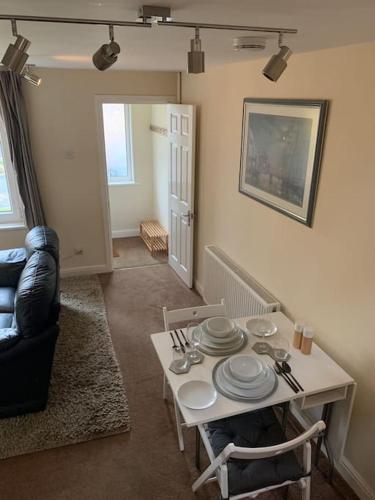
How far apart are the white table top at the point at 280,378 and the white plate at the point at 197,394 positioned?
0.02 metres

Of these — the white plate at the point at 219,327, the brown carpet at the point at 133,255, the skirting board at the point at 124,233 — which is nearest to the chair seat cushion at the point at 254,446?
the white plate at the point at 219,327

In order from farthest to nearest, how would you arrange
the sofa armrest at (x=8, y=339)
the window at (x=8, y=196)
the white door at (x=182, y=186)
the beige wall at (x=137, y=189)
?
the beige wall at (x=137, y=189) < the window at (x=8, y=196) < the white door at (x=182, y=186) < the sofa armrest at (x=8, y=339)

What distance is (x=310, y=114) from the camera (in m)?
2.30

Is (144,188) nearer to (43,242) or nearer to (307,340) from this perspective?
(43,242)

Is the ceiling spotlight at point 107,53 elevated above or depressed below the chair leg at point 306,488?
above

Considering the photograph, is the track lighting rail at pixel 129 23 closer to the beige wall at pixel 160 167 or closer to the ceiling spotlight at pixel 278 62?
the ceiling spotlight at pixel 278 62

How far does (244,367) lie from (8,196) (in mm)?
4004

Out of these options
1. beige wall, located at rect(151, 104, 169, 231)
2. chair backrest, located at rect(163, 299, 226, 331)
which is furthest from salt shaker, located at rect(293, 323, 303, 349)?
beige wall, located at rect(151, 104, 169, 231)

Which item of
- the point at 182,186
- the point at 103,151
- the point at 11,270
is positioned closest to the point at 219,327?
the point at 11,270

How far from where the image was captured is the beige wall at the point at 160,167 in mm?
5641

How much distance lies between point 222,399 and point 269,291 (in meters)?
1.28

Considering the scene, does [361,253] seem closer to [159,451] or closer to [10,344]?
[159,451]

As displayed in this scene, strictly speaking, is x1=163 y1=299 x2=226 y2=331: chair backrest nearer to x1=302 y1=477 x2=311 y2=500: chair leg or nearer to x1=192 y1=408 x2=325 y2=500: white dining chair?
x1=192 y1=408 x2=325 y2=500: white dining chair

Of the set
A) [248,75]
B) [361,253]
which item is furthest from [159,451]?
[248,75]
